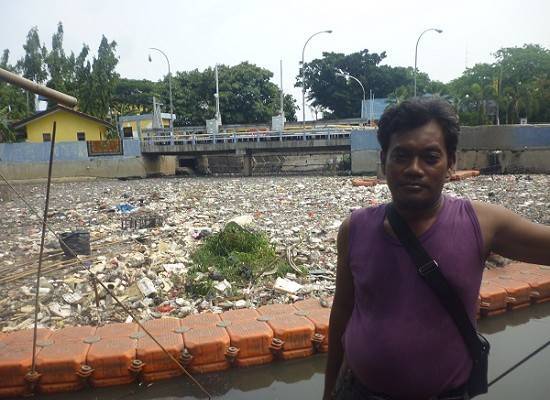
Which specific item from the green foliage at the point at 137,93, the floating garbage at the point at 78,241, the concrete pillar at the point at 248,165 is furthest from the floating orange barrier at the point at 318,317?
the green foliage at the point at 137,93

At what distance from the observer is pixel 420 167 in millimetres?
1103

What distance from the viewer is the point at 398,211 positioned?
3.77 ft

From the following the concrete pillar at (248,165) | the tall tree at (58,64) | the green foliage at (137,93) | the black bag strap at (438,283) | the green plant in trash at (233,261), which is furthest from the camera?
the green foliage at (137,93)

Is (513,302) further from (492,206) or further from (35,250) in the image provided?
(35,250)

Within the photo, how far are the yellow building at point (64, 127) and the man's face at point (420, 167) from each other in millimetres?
29012

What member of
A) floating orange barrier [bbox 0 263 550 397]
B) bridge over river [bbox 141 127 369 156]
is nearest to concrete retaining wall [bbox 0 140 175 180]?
bridge over river [bbox 141 127 369 156]

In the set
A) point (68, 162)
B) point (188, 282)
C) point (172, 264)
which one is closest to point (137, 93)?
point (68, 162)

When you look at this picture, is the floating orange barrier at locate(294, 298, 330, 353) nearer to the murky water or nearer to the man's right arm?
the murky water

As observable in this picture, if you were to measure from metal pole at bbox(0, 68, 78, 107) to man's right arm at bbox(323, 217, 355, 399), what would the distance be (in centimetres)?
151

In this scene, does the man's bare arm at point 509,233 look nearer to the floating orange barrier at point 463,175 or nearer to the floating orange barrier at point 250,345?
the floating orange barrier at point 250,345

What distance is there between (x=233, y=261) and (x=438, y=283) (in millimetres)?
3679

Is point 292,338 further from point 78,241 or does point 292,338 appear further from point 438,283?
point 78,241

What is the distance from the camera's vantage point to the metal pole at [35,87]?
184cm

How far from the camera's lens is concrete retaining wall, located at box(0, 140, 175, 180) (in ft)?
80.4
